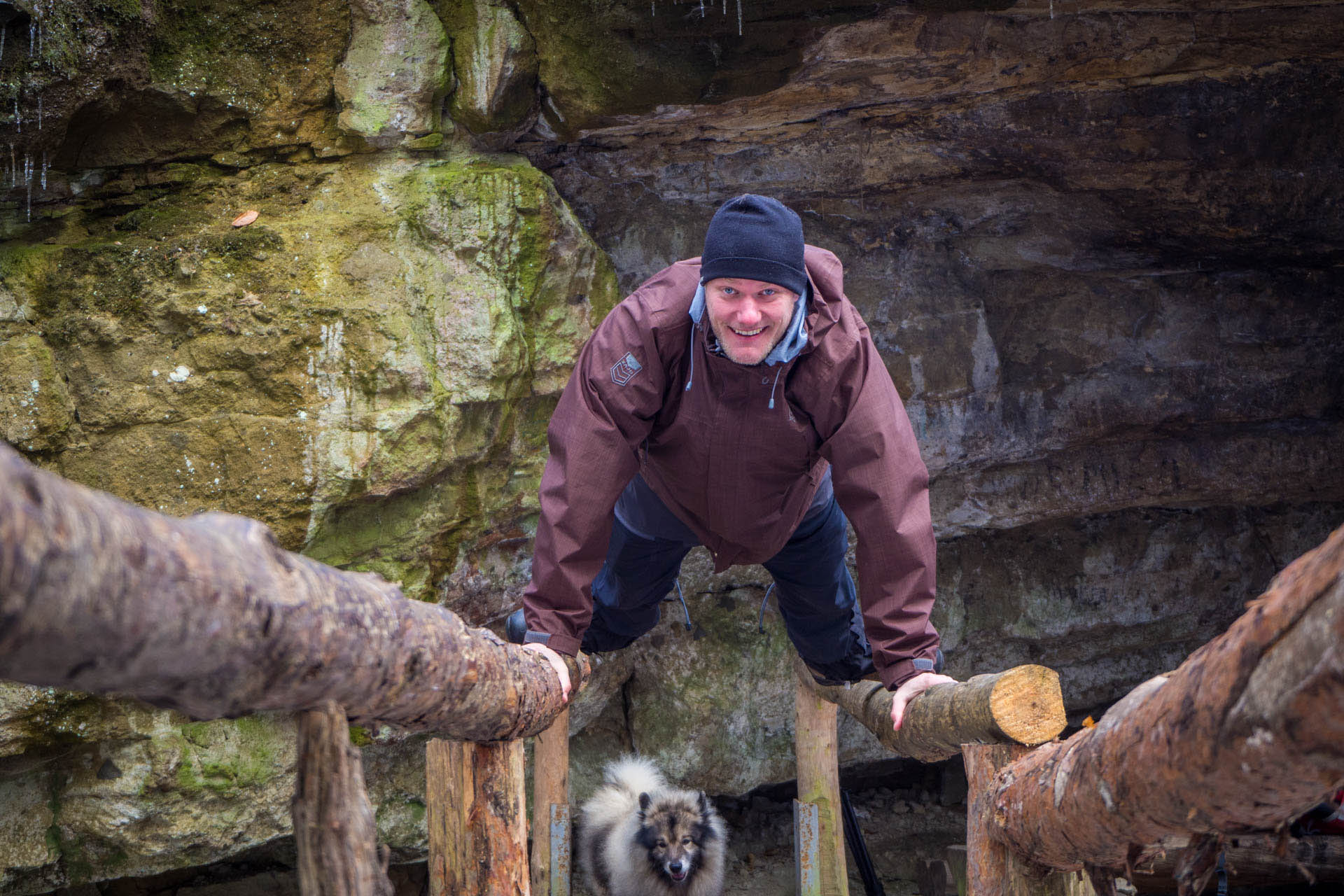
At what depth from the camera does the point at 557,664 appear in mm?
2496

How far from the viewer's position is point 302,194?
439 centimetres

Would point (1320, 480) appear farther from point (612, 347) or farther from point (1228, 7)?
point (612, 347)

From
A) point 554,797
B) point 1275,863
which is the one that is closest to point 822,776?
point 554,797

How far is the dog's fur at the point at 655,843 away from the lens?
193 inches

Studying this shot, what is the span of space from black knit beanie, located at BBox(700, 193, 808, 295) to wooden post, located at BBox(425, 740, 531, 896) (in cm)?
134

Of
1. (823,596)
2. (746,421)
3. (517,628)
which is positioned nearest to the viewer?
(746,421)

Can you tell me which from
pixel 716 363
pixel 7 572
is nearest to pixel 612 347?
pixel 716 363

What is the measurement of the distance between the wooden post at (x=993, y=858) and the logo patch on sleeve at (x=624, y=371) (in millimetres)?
1348

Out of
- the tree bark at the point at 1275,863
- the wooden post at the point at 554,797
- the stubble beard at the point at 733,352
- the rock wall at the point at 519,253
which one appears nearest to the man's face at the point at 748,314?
the stubble beard at the point at 733,352

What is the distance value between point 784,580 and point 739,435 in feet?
2.85

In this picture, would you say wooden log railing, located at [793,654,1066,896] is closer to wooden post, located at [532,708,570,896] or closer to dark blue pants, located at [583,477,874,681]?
dark blue pants, located at [583,477,874,681]

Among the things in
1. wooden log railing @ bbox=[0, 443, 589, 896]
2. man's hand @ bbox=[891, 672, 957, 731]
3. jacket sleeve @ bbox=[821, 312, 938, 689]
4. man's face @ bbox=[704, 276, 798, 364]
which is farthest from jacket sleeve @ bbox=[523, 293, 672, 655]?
man's hand @ bbox=[891, 672, 957, 731]

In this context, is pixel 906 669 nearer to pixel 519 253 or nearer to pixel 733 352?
pixel 733 352

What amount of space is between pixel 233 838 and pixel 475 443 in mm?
2306
